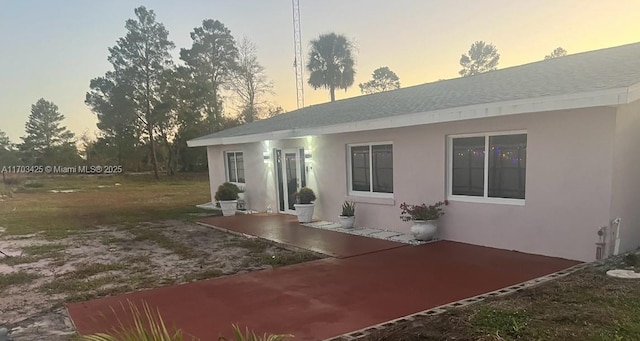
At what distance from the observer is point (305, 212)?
10711mm

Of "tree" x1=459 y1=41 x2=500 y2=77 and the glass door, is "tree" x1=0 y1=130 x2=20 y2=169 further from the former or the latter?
"tree" x1=459 y1=41 x2=500 y2=77

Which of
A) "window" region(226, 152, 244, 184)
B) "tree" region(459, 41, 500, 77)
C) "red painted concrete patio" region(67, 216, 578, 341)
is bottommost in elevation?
"red painted concrete patio" region(67, 216, 578, 341)

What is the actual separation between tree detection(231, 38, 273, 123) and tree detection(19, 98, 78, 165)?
58.1 feet

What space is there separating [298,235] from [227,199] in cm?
482

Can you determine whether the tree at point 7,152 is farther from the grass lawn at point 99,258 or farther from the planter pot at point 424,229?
the planter pot at point 424,229

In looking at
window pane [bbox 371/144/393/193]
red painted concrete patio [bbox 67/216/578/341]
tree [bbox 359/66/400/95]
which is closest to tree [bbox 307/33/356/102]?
tree [bbox 359/66/400/95]

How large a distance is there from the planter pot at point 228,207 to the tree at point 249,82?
75.4 ft

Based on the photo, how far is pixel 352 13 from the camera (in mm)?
22859

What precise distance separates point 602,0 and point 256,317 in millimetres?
13824

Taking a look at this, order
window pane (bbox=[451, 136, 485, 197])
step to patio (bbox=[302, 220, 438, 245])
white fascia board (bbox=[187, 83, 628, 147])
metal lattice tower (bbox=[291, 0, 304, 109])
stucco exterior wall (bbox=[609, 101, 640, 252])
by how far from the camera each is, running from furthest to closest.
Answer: metal lattice tower (bbox=[291, 0, 304, 109]), step to patio (bbox=[302, 220, 438, 245]), window pane (bbox=[451, 136, 485, 197]), stucco exterior wall (bbox=[609, 101, 640, 252]), white fascia board (bbox=[187, 83, 628, 147])

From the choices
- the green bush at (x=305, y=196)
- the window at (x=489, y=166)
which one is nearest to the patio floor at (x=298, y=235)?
the green bush at (x=305, y=196)

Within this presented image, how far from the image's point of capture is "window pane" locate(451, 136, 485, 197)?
23.9 ft

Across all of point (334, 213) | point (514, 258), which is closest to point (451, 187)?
point (514, 258)

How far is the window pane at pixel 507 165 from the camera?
665 cm
